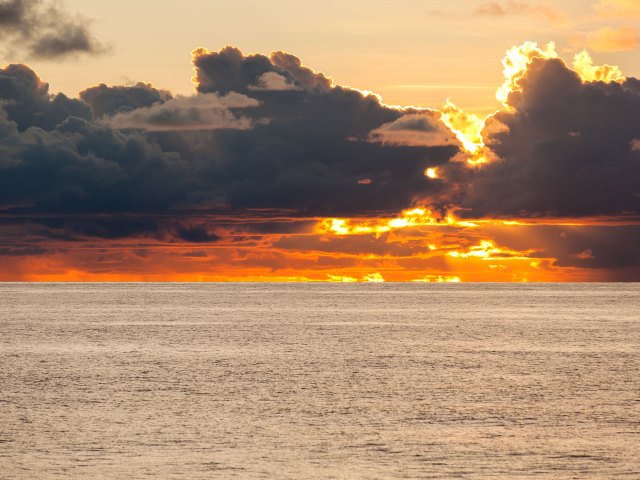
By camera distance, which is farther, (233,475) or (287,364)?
(287,364)

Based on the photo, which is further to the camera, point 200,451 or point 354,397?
point 354,397

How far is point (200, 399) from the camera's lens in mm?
64250

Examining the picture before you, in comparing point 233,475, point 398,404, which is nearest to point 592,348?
point 398,404

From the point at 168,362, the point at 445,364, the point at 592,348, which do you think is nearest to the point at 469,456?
the point at 445,364

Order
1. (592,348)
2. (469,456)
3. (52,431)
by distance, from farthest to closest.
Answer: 1. (592,348)
2. (52,431)
3. (469,456)

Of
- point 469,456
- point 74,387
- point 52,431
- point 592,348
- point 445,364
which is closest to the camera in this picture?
point 469,456

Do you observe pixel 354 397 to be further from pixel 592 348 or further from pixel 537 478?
pixel 592 348

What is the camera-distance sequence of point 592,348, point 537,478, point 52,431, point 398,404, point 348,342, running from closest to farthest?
point 537,478 → point 52,431 → point 398,404 → point 592,348 → point 348,342

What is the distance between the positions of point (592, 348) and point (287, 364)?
1662 inches

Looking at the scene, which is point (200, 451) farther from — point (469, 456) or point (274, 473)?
point (469, 456)

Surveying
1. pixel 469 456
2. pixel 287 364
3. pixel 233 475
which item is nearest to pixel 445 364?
pixel 287 364

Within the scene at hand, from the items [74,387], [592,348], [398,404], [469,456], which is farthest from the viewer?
[592,348]

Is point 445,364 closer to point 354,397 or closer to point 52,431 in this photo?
point 354,397

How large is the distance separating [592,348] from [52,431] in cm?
7872
